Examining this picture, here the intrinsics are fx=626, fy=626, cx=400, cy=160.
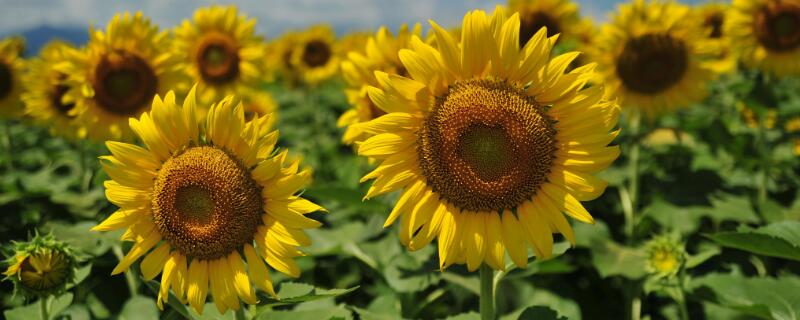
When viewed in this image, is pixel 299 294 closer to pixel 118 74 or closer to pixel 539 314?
pixel 539 314

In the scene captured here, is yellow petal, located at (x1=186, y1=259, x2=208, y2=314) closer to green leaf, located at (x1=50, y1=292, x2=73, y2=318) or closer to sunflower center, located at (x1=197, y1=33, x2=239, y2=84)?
green leaf, located at (x1=50, y1=292, x2=73, y2=318)

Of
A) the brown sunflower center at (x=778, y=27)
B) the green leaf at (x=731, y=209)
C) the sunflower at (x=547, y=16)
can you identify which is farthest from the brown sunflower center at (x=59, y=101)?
the brown sunflower center at (x=778, y=27)

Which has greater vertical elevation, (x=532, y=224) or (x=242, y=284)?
(x=532, y=224)

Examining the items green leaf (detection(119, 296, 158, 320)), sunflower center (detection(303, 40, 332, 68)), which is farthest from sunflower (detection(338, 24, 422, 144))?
sunflower center (detection(303, 40, 332, 68))

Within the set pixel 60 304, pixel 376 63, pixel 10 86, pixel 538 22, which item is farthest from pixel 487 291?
pixel 10 86

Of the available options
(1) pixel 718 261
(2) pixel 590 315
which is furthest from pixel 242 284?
(1) pixel 718 261

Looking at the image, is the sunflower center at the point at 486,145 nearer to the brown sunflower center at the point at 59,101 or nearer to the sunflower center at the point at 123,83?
the sunflower center at the point at 123,83

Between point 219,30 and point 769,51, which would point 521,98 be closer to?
point 769,51
